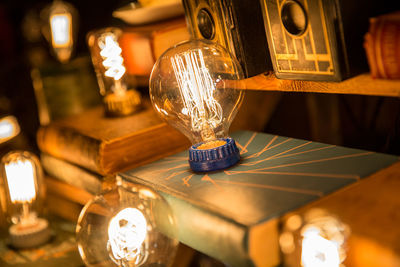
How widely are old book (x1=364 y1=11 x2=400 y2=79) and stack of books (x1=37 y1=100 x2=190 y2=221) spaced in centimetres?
66

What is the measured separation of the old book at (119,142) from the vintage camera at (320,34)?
1.56 feet

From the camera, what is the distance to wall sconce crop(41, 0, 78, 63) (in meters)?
4.26

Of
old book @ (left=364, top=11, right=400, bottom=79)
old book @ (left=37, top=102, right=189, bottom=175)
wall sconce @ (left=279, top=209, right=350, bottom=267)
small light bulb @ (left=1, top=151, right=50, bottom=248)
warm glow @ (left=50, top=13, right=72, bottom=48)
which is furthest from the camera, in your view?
warm glow @ (left=50, top=13, right=72, bottom=48)

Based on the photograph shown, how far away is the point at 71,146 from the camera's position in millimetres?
1605

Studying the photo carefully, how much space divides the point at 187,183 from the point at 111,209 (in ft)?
0.56

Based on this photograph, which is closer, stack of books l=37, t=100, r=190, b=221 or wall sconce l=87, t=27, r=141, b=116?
stack of books l=37, t=100, r=190, b=221

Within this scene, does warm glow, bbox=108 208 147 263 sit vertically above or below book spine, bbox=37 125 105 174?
below

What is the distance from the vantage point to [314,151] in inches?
44.5

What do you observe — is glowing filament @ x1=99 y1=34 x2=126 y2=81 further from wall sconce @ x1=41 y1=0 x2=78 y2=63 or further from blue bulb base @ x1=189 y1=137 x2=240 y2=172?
wall sconce @ x1=41 y1=0 x2=78 y2=63

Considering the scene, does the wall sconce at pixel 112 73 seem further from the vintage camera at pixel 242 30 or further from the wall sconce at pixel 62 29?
the wall sconce at pixel 62 29

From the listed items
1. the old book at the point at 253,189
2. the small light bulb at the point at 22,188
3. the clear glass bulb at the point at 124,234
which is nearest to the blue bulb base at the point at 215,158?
the old book at the point at 253,189

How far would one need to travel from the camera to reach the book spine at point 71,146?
146cm

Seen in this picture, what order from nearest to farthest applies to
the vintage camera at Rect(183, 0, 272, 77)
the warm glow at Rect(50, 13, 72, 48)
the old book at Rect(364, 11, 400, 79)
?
1. the old book at Rect(364, 11, 400, 79)
2. the vintage camera at Rect(183, 0, 272, 77)
3. the warm glow at Rect(50, 13, 72, 48)

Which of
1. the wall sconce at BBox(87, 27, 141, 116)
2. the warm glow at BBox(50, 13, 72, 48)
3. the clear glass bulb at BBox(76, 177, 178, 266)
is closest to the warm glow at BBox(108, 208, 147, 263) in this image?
the clear glass bulb at BBox(76, 177, 178, 266)
